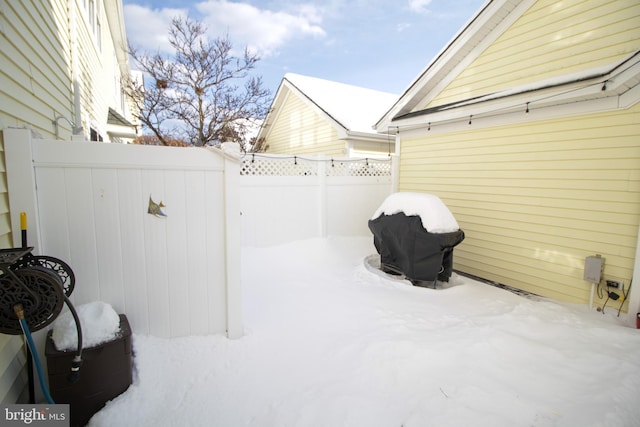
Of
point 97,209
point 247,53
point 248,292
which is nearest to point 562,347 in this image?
point 248,292

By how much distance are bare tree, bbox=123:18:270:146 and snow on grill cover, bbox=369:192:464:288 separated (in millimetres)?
7928

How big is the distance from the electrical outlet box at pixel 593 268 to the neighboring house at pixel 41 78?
5829 mm

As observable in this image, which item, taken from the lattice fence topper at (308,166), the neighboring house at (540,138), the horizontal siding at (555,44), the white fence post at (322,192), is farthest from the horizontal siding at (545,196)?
the white fence post at (322,192)

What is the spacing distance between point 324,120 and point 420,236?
254 inches

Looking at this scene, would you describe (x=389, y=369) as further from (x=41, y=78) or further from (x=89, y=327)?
(x=41, y=78)

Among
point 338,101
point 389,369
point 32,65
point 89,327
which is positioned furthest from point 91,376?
point 338,101

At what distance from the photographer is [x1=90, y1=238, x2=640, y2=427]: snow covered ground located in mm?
2080

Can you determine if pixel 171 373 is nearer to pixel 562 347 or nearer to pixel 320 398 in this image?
pixel 320 398

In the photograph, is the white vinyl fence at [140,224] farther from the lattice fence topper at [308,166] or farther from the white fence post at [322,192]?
the white fence post at [322,192]

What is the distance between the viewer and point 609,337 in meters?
3.21

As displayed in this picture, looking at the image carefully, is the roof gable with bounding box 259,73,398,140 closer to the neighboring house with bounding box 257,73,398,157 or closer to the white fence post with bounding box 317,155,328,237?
the neighboring house with bounding box 257,73,398,157

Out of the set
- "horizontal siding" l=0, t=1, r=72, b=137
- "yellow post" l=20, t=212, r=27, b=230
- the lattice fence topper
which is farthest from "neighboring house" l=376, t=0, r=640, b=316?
"yellow post" l=20, t=212, r=27, b=230

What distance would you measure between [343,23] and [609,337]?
12.8 m

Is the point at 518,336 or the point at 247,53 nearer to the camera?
the point at 518,336
